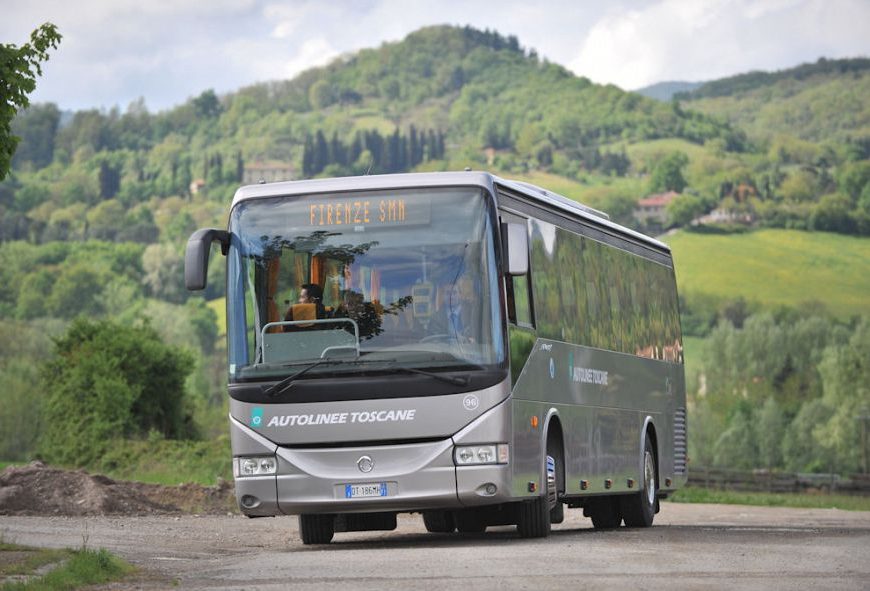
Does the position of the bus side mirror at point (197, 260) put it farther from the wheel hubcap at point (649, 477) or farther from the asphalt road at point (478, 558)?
the wheel hubcap at point (649, 477)

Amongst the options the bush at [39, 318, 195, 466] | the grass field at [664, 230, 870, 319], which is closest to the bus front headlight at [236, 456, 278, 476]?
the bush at [39, 318, 195, 466]

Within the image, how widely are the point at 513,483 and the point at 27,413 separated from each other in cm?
9933

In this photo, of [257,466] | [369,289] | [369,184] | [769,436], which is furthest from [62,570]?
[769,436]

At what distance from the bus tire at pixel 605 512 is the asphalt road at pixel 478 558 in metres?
1.12

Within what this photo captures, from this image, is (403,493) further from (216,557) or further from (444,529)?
(444,529)

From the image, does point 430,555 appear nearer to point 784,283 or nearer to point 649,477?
point 649,477

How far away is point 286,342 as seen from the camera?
53.0 ft

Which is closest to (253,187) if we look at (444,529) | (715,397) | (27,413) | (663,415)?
(444,529)

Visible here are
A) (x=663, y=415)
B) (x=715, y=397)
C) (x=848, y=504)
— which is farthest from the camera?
(x=715, y=397)

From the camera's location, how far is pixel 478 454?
16125mm

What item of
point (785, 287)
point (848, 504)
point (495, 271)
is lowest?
point (848, 504)

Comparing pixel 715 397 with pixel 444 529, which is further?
pixel 715 397

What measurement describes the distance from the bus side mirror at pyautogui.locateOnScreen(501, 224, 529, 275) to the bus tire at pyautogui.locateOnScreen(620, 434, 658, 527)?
7077 mm

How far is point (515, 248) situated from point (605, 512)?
296 inches
